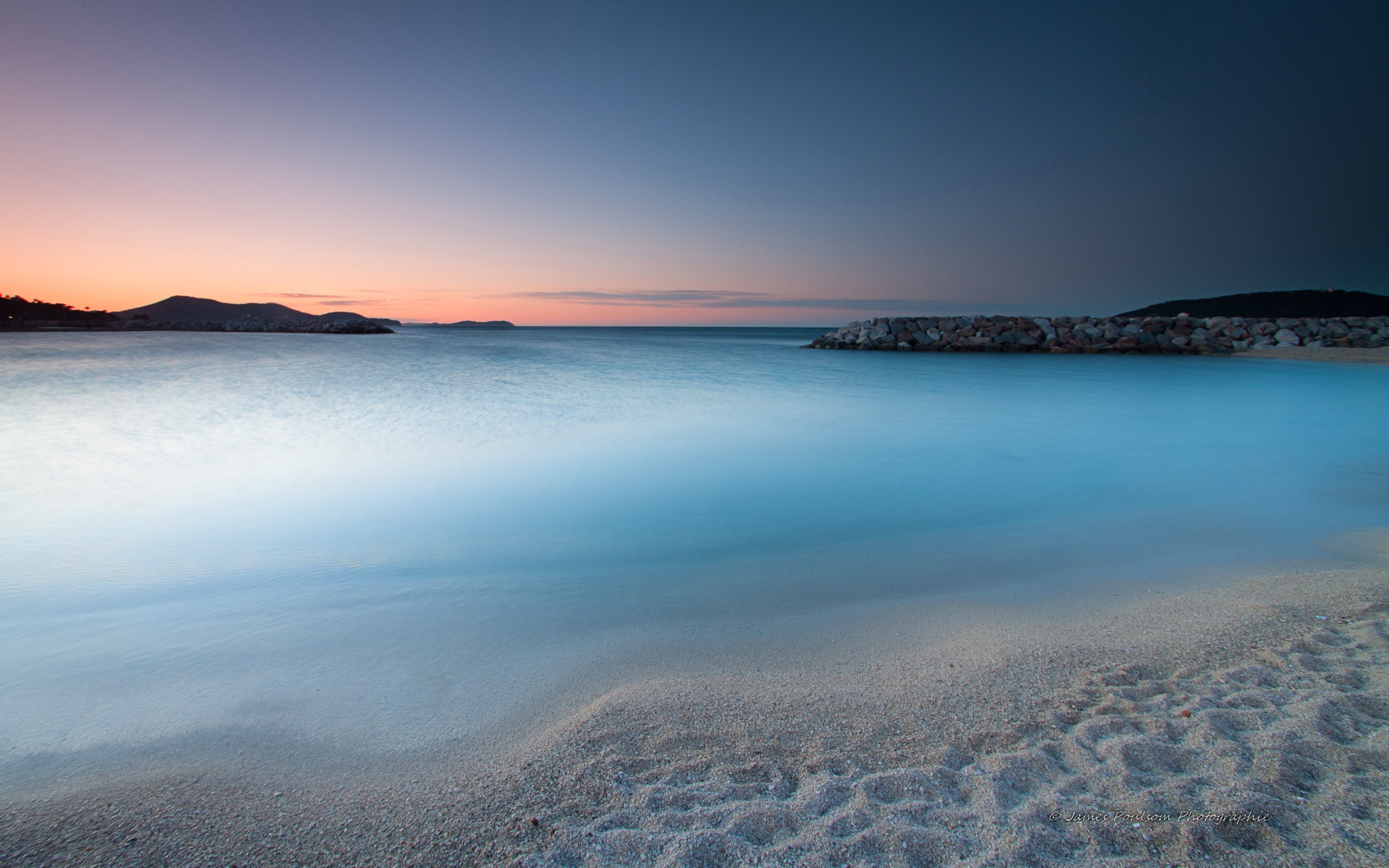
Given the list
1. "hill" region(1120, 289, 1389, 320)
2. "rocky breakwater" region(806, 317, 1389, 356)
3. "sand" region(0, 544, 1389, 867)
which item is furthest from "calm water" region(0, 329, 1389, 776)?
"hill" region(1120, 289, 1389, 320)

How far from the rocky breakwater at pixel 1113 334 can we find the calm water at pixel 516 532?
1522 cm

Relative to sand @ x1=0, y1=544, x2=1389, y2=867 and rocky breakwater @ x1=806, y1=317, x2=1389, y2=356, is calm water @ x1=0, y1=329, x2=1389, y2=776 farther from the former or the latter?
rocky breakwater @ x1=806, y1=317, x2=1389, y2=356

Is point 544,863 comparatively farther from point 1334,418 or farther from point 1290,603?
point 1334,418

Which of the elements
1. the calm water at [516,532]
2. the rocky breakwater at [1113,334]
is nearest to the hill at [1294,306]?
the rocky breakwater at [1113,334]

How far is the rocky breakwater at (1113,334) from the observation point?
22766 mm

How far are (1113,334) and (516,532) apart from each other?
27732mm

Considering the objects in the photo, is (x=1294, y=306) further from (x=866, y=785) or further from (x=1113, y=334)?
(x=866, y=785)

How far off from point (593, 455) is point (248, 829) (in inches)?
193

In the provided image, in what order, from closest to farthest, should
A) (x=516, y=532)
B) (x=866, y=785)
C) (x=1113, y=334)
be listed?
(x=866, y=785) → (x=516, y=532) → (x=1113, y=334)

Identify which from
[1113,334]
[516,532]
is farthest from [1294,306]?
[516,532]

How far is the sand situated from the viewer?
4.31ft

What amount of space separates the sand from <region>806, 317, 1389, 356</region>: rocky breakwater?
85.3ft

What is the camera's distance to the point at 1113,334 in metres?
24.2

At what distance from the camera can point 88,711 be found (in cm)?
195
